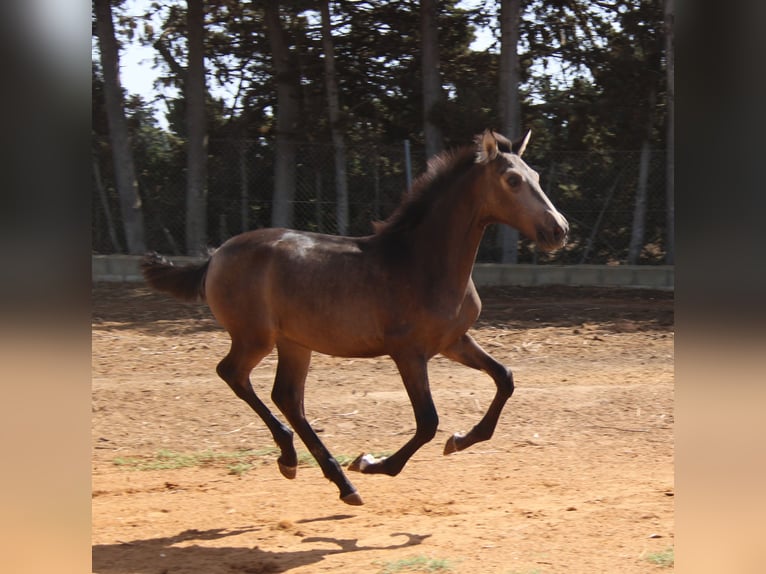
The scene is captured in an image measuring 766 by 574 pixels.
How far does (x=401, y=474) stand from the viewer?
21.4 feet

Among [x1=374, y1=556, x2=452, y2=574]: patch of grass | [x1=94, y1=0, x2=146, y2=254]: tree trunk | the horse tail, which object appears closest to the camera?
[x1=374, y1=556, x2=452, y2=574]: patch of grass

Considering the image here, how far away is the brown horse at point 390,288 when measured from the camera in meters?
5.23

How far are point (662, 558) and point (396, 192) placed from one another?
10144mm

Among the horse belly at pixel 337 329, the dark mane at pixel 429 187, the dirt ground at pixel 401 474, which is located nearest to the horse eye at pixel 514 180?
the dark mane at pixel 429 187

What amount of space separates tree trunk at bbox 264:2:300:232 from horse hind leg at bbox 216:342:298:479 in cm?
849

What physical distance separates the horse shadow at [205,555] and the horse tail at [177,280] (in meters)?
1.62

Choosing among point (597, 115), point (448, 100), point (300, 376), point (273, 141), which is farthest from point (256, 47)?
point (300, 376)

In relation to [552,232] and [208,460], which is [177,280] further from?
[552,232]

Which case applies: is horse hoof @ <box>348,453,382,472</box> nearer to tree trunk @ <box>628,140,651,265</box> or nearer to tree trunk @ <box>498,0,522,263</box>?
tree trunk @ <box>498,0,522,263</box>

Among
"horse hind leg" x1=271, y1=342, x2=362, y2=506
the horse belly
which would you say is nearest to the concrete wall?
"horse hind leg" x1=271, y1=342, x2=362, y2=506

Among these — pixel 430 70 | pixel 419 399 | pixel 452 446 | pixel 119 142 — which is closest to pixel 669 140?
pixel 430 70

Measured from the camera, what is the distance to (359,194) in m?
14.3

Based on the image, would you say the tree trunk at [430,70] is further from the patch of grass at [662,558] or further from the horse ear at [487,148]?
the patch of grass at [662,558]

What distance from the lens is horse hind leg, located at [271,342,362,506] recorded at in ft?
17.9
